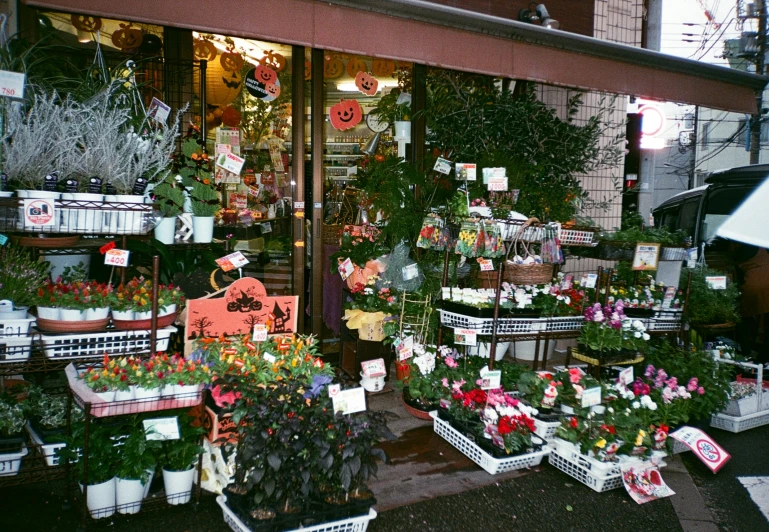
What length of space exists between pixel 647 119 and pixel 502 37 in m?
8.71

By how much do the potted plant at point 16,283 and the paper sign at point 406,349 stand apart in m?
2.90

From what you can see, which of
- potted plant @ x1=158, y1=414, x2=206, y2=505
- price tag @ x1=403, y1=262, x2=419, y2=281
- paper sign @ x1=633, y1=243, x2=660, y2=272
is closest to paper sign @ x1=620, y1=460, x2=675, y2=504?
paper sign @ x1=633, y1=243, x2=660, y2=272

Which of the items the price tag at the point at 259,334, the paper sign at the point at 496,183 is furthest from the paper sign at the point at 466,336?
the price tag at the point at 259,334

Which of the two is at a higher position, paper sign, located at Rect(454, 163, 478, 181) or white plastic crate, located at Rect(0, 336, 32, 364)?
paper sign, located at Rect(454, 163, 478, 181)

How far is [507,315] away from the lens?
4.84 meters

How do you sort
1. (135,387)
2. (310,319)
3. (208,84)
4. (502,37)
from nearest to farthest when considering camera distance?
(135,387) < (502,37) < (208,84) < (310,319)

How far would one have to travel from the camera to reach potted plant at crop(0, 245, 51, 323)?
10.9 ft

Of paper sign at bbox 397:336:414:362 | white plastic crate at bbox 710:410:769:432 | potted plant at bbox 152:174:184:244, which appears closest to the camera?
potted plant at bbox 152:174:184:244

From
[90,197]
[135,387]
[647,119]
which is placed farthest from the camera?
[647,119]

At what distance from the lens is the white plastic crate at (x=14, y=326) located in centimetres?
324

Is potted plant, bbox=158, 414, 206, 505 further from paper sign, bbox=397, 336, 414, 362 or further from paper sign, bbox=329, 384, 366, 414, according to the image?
paper sign, bbox=397, 336, 414, 362

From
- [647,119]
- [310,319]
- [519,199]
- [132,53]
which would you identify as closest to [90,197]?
[132,53]

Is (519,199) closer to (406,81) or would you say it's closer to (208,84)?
(406,81)

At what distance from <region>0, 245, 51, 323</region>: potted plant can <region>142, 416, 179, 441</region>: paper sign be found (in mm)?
981
